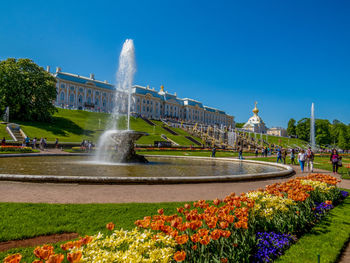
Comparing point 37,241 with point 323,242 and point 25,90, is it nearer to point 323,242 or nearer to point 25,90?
point 323,242

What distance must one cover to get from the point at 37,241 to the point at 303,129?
108m

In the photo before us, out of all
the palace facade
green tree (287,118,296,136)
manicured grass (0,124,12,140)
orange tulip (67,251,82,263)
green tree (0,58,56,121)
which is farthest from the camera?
green tree (287,118,296,136)

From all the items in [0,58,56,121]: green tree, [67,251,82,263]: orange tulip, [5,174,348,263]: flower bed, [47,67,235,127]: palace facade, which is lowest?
[5,174,348,263]: flower bed

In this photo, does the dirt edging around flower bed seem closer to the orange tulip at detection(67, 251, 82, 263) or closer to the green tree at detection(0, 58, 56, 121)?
the orange tulip at detection(67, 251, 82, 263)

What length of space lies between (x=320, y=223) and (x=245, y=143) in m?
46.4

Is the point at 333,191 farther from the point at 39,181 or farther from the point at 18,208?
the point at 39,181

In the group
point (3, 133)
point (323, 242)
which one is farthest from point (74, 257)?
point (3, 133)

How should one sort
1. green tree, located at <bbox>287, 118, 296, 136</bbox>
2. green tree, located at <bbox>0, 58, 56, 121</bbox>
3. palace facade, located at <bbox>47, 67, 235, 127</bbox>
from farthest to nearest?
green tree, located at <bbox>287, 118, 296, 136</bbox> < palace facade, located at <bbox>47, 67, 235, 127</bbox> < green tree, located at <bbox>0, 58, 56, 121</bbox>

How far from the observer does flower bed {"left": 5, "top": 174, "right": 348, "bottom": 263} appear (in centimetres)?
204

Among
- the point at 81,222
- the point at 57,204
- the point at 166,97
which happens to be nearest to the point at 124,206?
the point at 81,222

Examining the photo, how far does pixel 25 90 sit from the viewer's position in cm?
3691

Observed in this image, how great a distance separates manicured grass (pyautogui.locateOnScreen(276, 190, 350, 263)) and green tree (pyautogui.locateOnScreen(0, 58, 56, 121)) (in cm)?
4109

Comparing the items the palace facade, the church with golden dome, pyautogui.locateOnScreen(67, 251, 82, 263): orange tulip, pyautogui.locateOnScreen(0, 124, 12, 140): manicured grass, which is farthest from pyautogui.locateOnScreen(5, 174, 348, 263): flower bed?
the church with golden dome

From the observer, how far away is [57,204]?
16.8 feet
